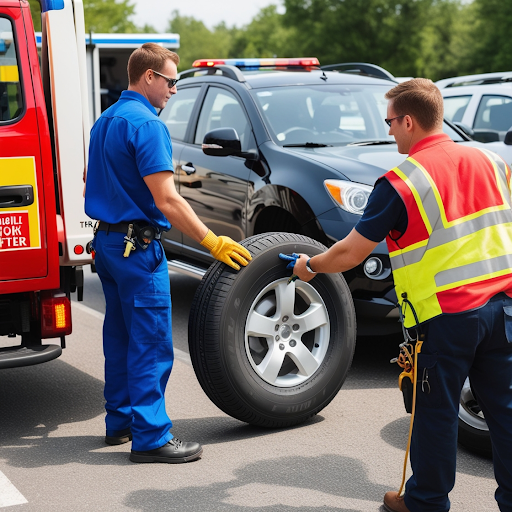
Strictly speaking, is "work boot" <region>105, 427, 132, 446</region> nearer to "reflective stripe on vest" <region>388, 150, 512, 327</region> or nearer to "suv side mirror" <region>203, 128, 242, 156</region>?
"reflective stripe on vest" <region>388, 150, 512, 327</region>

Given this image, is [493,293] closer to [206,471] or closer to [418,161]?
[418,161]

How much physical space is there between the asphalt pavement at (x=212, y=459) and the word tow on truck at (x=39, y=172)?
522 millimetres

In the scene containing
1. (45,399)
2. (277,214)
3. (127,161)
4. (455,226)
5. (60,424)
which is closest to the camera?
(455,226)

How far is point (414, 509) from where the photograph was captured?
120 inches

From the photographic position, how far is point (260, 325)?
14.0 ft

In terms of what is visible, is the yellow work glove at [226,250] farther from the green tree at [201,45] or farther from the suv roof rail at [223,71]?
the green tree at [201,45]

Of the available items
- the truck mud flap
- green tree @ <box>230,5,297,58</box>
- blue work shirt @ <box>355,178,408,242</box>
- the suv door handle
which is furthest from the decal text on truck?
green tree @ <box>230,5,297,58</box>

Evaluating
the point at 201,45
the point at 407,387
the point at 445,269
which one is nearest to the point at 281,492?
the point at 407,387

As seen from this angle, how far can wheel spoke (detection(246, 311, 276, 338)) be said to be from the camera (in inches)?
167

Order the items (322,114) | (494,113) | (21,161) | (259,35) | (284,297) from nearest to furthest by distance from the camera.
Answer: (21,161), (284,297), (322,114), (494,113), (259,35)

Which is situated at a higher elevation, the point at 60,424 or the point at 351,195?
the point at 351,195

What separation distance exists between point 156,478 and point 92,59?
8.56 meters

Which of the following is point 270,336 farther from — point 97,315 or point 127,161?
point 97,315

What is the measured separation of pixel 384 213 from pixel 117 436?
2.05 meters
